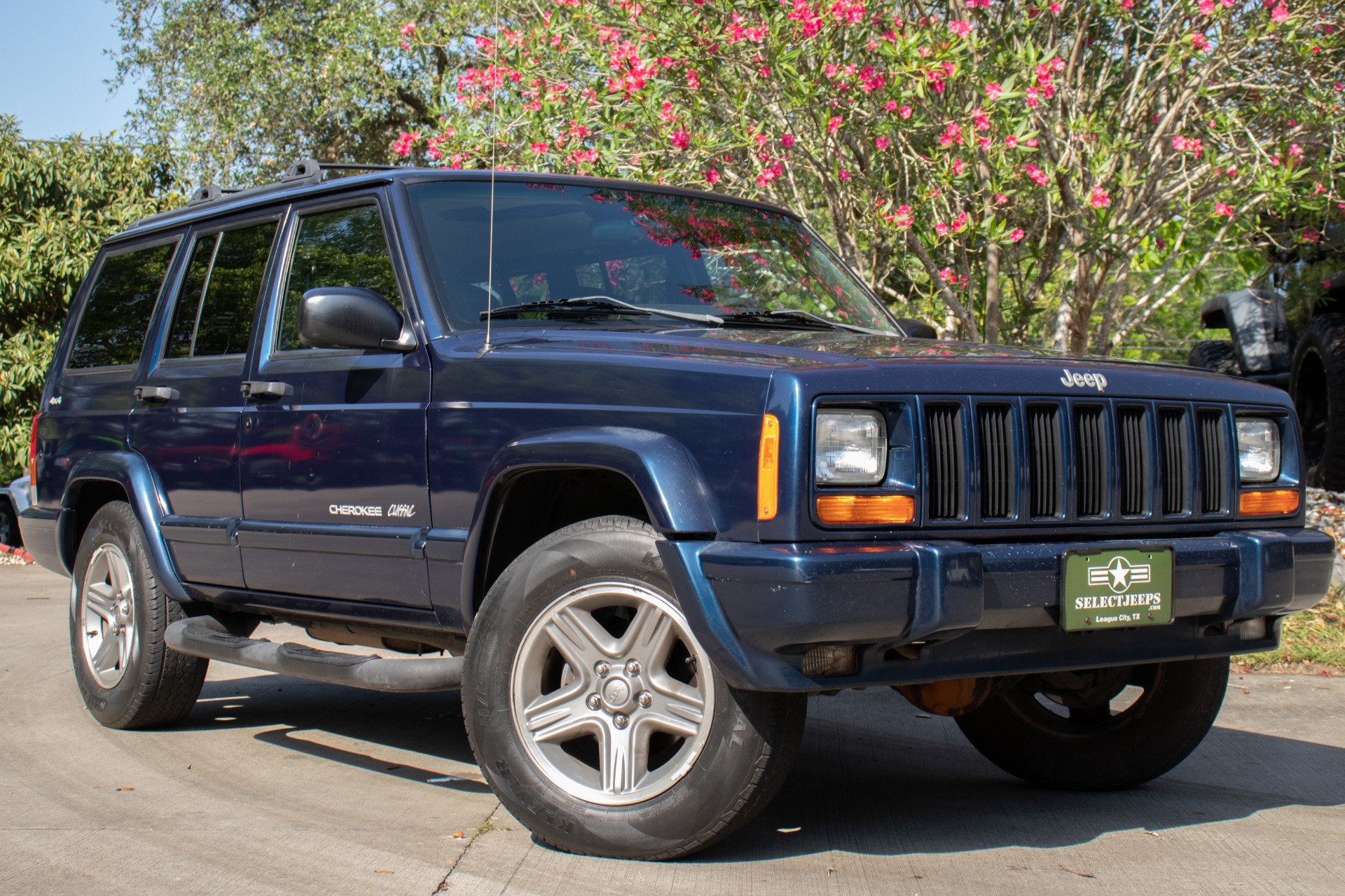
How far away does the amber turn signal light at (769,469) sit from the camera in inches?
125

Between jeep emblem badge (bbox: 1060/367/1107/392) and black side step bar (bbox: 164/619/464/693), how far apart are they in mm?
1777

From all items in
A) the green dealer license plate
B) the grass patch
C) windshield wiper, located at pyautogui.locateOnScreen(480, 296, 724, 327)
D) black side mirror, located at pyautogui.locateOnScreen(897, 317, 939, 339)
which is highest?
windshield wiper, located at pyautogui.locateOnScreen(480, 296, 724, 327)

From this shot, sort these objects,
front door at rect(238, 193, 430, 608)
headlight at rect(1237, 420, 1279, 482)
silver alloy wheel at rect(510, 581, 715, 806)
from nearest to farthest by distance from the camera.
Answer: silver alloy wheel at rect(510, 581, 715, 806) < headlight at rect(1237, 420, 1279, 482) < front door at rect(238, 193, 430, 608)

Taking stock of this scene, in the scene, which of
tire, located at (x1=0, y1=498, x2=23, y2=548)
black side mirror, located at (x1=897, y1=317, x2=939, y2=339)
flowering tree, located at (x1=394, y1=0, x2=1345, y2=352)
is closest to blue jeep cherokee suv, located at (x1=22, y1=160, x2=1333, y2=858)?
black side mirror, located at (x1=897, y1=317, x2=939, y2=339)

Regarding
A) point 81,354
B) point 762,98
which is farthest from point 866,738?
point 762,98

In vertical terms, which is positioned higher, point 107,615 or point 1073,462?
point 1073,462

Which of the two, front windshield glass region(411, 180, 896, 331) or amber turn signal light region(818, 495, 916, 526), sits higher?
front windshield glass region(411, 180, 896, 331)

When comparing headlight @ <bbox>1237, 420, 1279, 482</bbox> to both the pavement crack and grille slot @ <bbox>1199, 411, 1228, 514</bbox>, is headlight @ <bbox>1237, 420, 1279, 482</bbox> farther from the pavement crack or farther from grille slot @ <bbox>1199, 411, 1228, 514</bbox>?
the pavement crack

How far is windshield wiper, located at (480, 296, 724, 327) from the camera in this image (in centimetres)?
423

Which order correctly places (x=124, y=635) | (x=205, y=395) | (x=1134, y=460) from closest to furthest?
1. (x=1134, y=460)
2. (x=205, y=395)
3. (x=124, y=635)

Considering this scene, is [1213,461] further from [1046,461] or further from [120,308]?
[120,308]

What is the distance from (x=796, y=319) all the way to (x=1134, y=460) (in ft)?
4.04

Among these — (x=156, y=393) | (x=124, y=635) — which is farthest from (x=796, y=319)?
(x=124, y=635)

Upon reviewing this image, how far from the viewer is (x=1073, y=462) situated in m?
3.52
